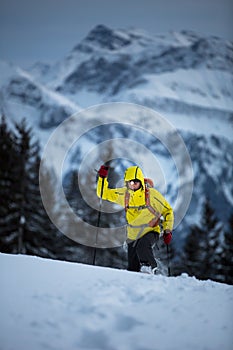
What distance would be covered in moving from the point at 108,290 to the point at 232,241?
26.1 metres

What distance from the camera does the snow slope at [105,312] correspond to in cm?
316

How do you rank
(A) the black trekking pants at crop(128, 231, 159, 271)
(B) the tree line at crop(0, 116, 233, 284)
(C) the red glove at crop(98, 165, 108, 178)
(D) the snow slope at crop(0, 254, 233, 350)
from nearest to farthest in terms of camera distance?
(D) the snow slope at crop(0, 254, 233, 350) < (A) the black trekking pants at crop(128, 231, 159, 271) < (C) the red glove at crop(98, 165, 108, 178) < (B) the tree line at crop(0, 116, 233, 284)

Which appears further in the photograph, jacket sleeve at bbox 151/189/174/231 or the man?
jacket sleeve at bbox 151/189/174/231

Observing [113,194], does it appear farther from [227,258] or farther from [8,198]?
[227,258]

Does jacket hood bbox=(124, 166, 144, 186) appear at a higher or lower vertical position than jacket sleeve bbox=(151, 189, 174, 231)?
higher

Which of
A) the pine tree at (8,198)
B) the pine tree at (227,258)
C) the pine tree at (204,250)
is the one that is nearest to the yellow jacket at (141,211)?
the pine tree at (8,198)

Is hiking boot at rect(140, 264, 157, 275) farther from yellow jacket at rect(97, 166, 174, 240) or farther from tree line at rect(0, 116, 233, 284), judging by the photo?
tree line at rect(0, 116, 233, 284)

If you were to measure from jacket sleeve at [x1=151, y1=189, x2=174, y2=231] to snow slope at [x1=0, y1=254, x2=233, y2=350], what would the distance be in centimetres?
250

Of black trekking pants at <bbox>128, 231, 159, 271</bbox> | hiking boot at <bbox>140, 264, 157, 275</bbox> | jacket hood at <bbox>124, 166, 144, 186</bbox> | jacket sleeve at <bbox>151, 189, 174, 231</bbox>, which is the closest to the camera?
hiking boot at <bbox>140, 264, 157, 275</bbox>

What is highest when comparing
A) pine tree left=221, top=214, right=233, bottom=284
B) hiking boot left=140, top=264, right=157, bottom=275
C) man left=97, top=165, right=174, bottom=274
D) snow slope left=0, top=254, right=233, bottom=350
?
man left=97, top=165, right=174, bottom=274

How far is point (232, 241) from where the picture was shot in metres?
28.1

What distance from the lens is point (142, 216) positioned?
6914 mm

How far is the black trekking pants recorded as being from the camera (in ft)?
22.0

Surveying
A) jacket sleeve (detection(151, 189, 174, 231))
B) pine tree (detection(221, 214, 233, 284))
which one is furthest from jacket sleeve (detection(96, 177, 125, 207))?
pine tree (detection(221, 214, 233, 284))
